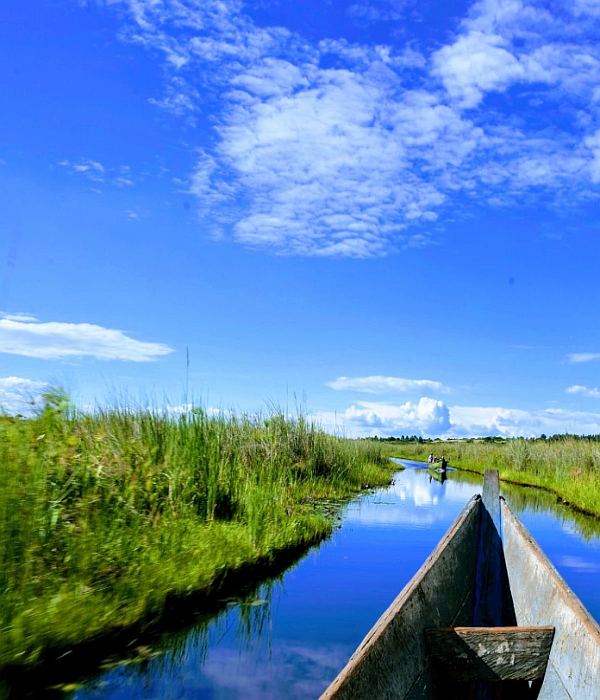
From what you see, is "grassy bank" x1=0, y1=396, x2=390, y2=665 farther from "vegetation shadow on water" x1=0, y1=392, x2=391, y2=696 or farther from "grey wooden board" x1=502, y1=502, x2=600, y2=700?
"grey wooden board" x1=502, y1=502, x2=600, y2=700

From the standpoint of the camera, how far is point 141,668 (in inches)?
165

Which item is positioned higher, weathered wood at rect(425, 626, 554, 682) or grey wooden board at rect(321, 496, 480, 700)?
grey wooden board at rect(321, 496, 480, 700)

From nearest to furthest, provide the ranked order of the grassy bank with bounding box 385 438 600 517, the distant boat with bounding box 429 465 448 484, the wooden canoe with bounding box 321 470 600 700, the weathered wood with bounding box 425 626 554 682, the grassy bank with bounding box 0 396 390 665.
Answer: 1. the wooden canoe with bounding box 321 470 600 700
2. the weathered wood with bounding box 425 626 554 682
3. the grassy bank with bounding box 0 396 390 665
4. the grassy bank with bounding box 385 438 600 517
5. the distant boat with bounding box 429 465 448 484

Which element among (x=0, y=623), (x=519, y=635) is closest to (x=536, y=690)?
(x=519, y=635)

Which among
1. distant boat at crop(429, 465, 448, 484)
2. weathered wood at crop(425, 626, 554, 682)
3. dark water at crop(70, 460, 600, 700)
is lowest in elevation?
dark water at crop(70, 460, 600, 700)

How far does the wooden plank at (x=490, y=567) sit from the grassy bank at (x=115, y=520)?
254 centimetres

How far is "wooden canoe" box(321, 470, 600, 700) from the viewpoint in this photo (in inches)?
85.7

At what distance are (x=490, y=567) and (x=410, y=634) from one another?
8.35 ft

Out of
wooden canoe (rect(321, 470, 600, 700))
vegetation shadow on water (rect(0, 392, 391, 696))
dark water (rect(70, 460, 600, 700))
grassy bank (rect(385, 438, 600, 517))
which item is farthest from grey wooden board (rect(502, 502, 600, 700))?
grassy bank (rect(385, 438, 600, 517))

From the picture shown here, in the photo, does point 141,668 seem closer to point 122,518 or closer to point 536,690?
point 122,518

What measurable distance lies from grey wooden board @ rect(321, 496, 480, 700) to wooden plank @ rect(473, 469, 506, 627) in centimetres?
48

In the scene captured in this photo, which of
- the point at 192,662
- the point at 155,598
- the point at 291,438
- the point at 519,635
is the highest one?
the point at 291,438

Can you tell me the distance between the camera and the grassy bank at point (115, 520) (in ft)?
13.8

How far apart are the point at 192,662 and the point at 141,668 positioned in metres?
0.38
